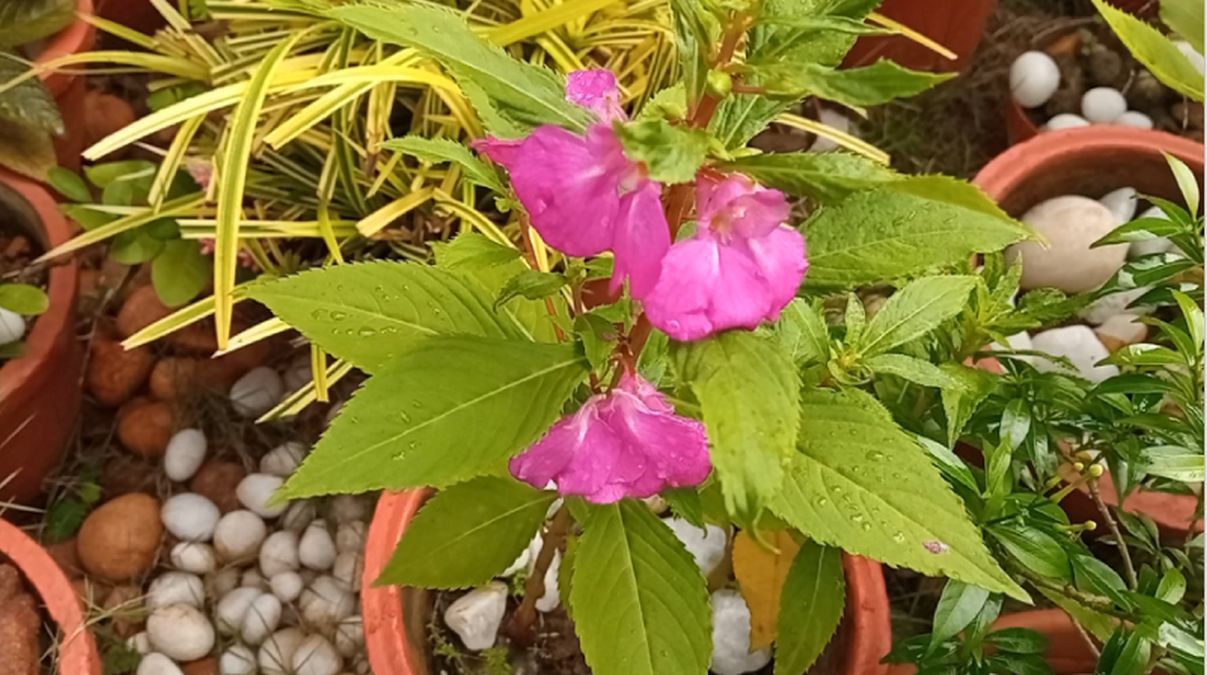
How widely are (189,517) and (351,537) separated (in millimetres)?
172

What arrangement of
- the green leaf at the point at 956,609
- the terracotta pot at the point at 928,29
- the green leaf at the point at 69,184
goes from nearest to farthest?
1. the green leaf at the point at 956,609
2. the green leaf at the point at 69,184
3. the terracotta pot at the point at 928,29

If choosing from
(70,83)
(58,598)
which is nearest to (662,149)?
(58,598)

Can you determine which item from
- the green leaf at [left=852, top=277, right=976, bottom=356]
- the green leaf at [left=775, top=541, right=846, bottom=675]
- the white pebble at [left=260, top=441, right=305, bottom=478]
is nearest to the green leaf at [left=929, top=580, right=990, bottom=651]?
the green leaf at [left=775, top=541, right=846, bottom=675]

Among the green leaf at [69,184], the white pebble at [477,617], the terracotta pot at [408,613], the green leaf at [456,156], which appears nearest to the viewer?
the green leaf at [456,156]

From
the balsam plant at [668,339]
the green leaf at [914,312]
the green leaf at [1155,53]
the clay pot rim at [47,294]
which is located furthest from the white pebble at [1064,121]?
the clay pot rim at [47,294]

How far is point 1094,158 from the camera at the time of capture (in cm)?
126

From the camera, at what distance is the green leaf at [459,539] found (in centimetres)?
77

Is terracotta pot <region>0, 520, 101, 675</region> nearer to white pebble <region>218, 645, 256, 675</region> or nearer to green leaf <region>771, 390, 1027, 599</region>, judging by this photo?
white pebble <region>218, 645, 256, 675</region>

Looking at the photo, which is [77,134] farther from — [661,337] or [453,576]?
[661,337]

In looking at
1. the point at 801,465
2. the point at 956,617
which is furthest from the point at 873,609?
the point at 801,465

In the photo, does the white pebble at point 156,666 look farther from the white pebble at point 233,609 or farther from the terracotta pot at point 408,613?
the terracotta pot at point 408,613

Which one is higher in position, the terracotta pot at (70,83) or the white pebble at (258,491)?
the terracotta pot at (70,83)

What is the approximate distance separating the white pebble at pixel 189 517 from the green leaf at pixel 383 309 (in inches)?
25.1

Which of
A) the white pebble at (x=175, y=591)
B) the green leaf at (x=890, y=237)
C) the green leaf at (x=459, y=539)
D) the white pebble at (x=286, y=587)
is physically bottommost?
the white pebble at (x=175, y=591)
